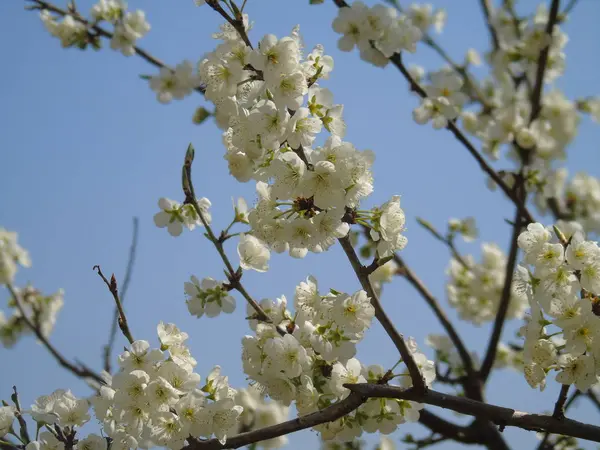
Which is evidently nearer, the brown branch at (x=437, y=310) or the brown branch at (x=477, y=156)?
the brown branch at (x=477, y=156)

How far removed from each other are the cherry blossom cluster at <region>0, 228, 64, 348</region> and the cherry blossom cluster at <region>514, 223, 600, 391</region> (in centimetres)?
425

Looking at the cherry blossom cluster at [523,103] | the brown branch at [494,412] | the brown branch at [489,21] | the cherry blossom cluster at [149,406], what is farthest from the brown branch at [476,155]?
the brown branch at [489,21]

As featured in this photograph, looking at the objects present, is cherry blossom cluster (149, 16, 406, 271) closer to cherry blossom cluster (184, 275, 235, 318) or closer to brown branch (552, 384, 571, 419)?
cherry blossom cluster (184, 275, 235, 318)

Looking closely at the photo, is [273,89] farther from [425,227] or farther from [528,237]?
[425,227]

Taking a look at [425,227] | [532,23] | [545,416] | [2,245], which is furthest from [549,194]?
[2,245]

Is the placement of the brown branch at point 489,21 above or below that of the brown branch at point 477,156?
above

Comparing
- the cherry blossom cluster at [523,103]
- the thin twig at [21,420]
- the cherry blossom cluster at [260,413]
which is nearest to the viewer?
the thin twig at [21,420]

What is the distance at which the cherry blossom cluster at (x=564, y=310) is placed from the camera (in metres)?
1.66

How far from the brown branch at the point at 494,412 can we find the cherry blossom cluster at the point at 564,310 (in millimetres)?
175

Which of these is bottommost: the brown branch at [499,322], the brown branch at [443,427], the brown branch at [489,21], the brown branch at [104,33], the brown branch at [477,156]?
the brown branch at [443,427]

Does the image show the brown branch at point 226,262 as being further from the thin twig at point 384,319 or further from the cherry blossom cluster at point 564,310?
the cherry blossom cluster at point 564,310

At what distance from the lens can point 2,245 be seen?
509 cm

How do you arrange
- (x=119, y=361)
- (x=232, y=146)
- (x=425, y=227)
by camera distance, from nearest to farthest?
1. (x=119, y=361)
2. (x=232, y=146)
3. (x=425, y=227)

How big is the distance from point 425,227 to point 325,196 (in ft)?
9.65
